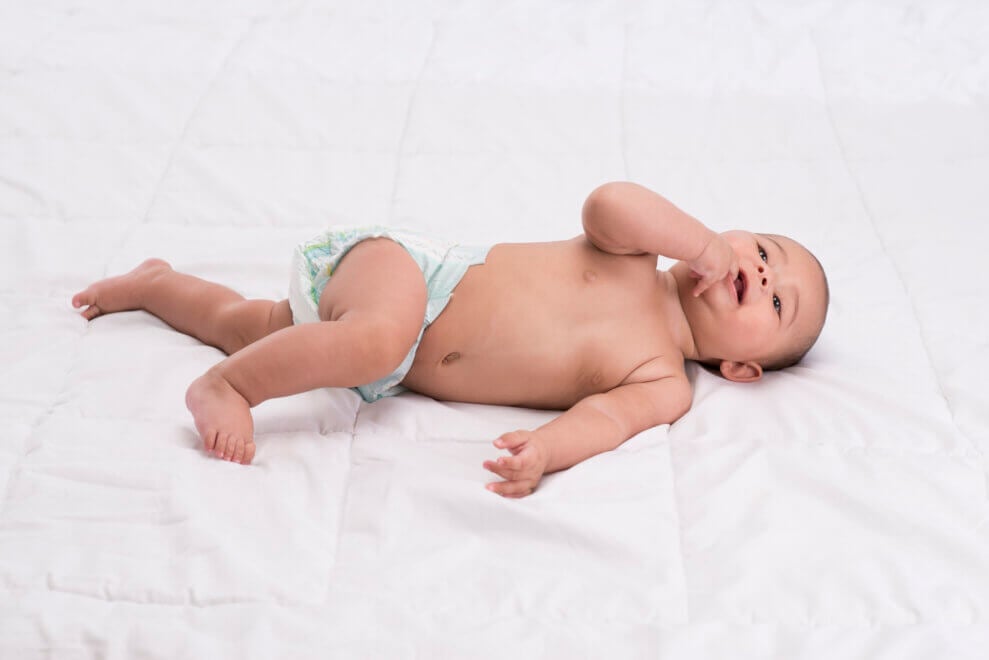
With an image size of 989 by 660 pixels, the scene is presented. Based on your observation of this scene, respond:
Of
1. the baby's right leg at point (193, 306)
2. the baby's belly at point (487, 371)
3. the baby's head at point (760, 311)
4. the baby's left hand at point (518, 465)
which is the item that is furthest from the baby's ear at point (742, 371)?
the baby's right leg at point (193, 306)

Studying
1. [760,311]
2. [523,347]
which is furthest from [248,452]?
→ [760,311]

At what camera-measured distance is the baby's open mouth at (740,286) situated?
1465 millimetres

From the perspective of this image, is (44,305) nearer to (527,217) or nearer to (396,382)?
(396,382)

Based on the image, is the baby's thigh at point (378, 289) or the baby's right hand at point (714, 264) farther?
the baby's right hand at point (714, 264)

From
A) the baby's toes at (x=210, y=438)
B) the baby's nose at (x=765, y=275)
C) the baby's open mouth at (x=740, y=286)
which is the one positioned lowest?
the baby's toes at (x=210, y=438)

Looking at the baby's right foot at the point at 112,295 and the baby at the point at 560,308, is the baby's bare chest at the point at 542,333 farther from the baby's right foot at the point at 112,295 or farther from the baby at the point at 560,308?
the baby's right foot at the point at 112,295

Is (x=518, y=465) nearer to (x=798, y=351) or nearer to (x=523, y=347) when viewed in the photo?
(x=523, y=347)

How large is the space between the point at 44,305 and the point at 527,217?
753mm

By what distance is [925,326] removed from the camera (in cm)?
148

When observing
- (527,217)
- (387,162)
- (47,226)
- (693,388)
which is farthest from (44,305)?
(693,388)

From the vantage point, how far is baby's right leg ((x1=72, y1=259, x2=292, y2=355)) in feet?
4.75

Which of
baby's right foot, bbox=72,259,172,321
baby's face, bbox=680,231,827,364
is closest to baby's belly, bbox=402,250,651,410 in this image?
baby's face, bbox=680,231,827,364

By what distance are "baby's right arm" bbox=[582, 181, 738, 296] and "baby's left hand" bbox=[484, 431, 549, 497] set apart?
1.10 ft

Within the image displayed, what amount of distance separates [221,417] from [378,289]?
10.1 inches
